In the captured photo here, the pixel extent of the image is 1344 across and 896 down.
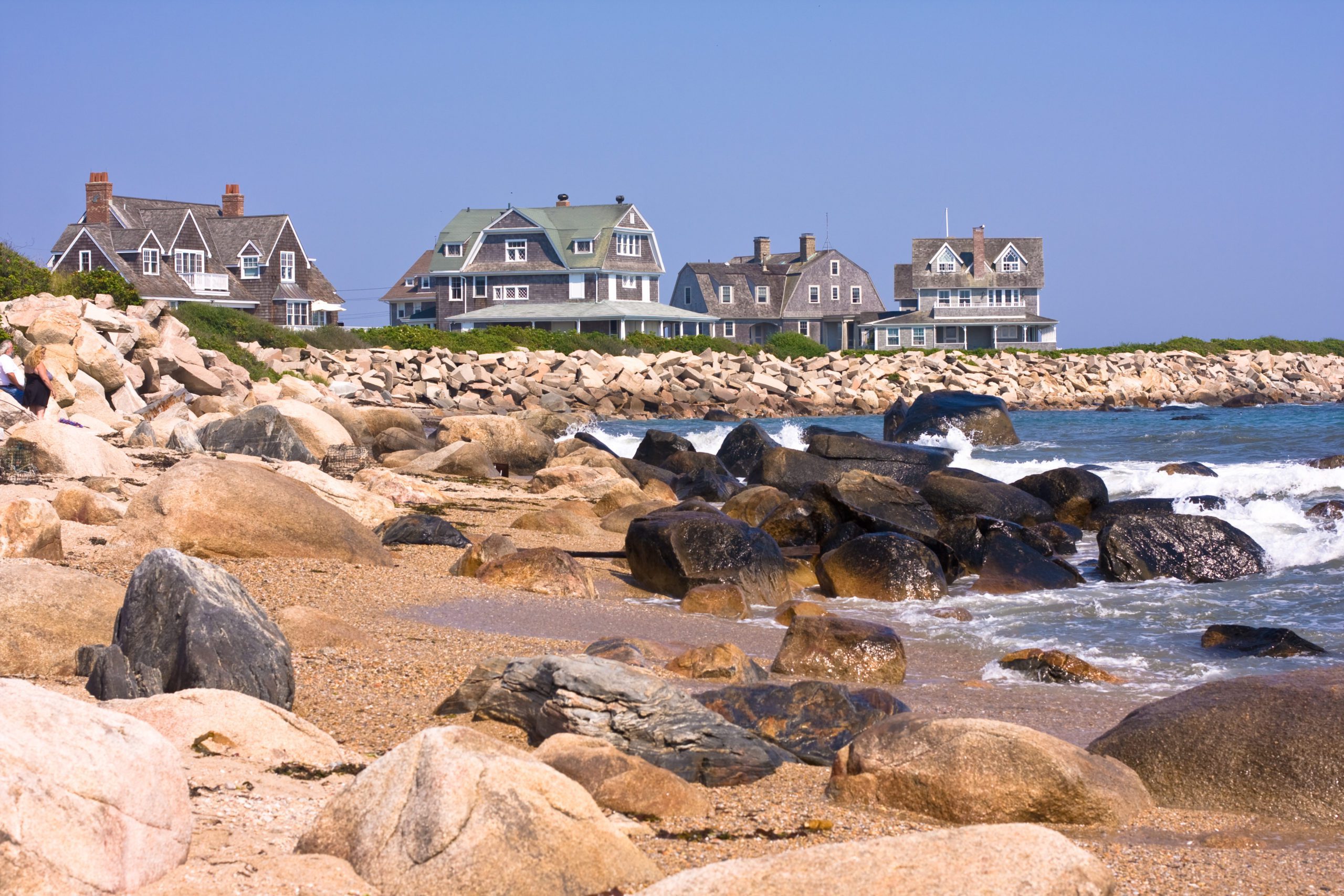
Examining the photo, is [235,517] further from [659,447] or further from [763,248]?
[763,248]

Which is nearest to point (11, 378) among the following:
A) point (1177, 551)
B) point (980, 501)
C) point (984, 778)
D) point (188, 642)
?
point (188, 642)

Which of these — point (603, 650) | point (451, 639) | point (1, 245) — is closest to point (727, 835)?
point (603, 650)

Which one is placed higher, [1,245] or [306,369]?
[1,245]

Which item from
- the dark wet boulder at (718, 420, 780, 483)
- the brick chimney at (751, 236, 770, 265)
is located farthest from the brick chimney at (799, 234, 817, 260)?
the dark wet boulder at (718, 420, 780, 483)

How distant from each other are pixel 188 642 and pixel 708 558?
609 cm

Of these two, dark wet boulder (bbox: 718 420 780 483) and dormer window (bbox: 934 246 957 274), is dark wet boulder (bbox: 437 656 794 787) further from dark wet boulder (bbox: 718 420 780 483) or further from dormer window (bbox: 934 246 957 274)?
dormer window (bbox: 934 246 957 274)

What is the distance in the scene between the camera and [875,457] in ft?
61.6

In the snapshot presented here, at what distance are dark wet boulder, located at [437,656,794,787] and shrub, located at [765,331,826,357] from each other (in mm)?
55144

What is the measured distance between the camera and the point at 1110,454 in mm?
28000

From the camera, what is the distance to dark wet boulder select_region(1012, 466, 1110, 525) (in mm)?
16109

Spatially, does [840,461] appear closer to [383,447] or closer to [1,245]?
[383,447]

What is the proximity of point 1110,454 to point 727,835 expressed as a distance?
25.6m

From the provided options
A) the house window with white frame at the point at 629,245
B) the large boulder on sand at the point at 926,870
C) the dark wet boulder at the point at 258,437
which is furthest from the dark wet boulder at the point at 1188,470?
the house window with white frame at the point at 629,245

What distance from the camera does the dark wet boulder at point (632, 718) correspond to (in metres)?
5.34
